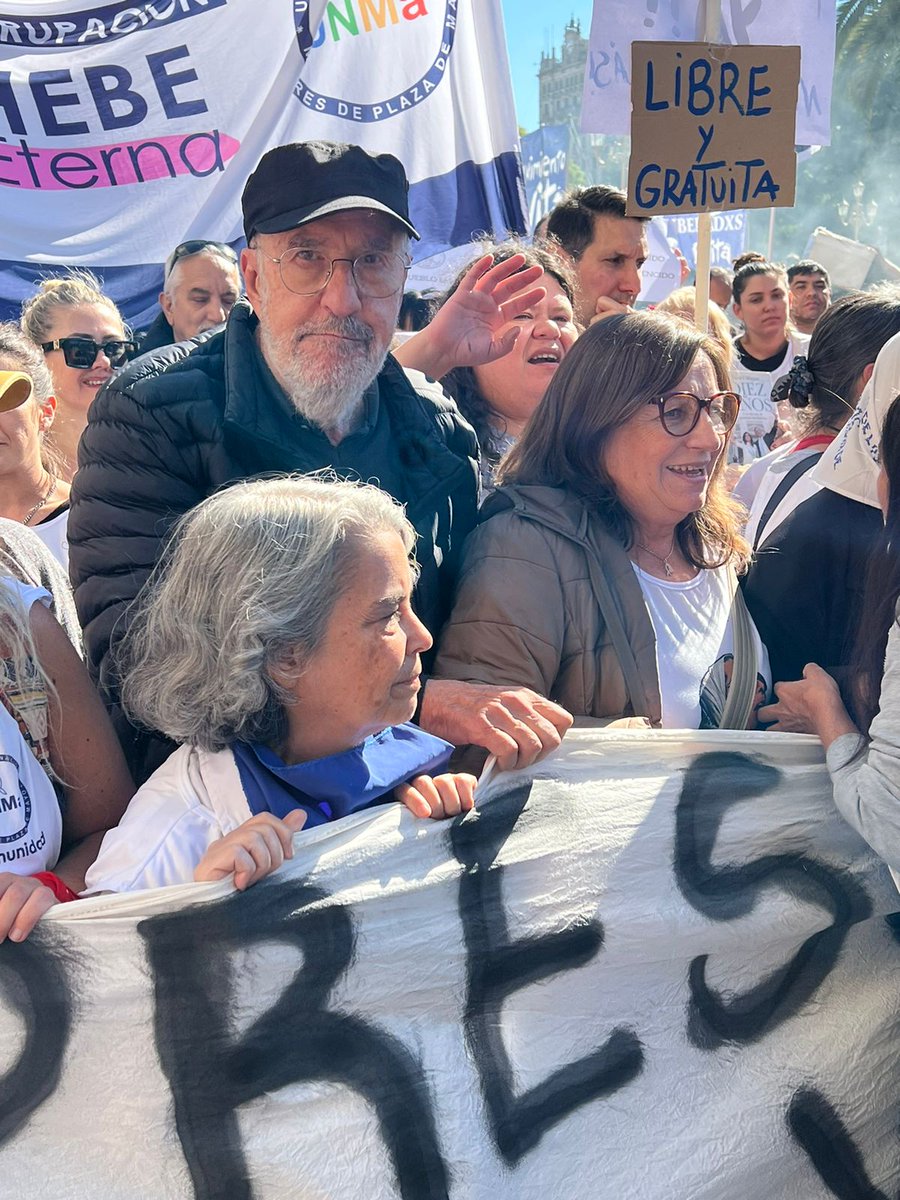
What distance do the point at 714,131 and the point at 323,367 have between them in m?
2.03

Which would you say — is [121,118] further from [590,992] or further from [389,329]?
[590,992]

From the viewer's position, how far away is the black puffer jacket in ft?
7.35

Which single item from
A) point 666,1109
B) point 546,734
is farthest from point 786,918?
point 546,734

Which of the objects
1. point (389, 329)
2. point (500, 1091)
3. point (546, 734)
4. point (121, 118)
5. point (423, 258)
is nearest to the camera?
point (500, 1091)

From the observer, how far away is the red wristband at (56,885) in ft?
5.88

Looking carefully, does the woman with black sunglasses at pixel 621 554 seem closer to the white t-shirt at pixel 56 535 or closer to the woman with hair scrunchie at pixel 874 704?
the woman with hair scrunchie at pixel 874 704

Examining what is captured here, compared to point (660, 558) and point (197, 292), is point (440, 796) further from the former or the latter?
point (197, 292)

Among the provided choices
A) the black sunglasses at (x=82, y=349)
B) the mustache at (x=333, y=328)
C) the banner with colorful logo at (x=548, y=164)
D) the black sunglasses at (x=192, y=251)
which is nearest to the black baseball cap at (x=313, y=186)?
the mustache at (x=333, y=328)

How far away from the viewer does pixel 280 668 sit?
1955 millimetres

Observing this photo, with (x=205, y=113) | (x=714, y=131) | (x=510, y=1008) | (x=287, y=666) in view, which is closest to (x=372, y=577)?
(x=287, y=666)

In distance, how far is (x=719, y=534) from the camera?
8.73 ft

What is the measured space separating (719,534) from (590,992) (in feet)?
3.49

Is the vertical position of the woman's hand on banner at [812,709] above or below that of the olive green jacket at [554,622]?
below

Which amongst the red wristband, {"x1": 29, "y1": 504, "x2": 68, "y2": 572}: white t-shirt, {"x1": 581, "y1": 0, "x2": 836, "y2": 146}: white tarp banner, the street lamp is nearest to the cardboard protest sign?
{"x1": 581, "y1": 0, "x2": 836, "y2": 146}: white tarp banner
